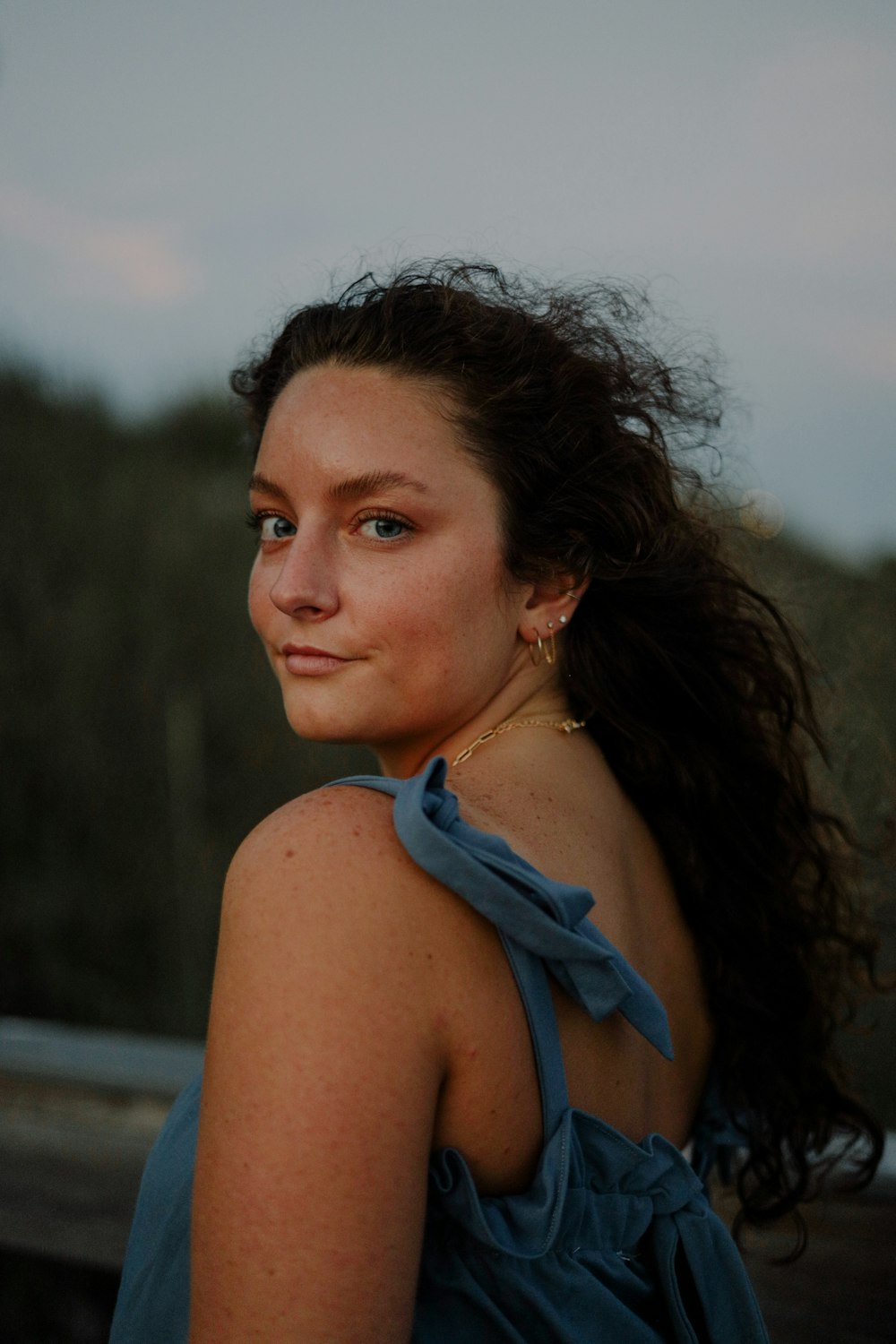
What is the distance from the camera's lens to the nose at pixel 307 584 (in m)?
1.43

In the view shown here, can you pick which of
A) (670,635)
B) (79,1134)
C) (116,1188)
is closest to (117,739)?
(79,1134)

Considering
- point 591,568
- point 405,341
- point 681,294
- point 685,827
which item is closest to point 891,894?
point 685,827

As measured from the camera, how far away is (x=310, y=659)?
146cm

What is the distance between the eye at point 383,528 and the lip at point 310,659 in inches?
6.5

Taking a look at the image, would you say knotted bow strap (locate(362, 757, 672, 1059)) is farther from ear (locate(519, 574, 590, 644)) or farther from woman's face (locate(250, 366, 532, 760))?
ear (locate(519, 574, 590, 644))

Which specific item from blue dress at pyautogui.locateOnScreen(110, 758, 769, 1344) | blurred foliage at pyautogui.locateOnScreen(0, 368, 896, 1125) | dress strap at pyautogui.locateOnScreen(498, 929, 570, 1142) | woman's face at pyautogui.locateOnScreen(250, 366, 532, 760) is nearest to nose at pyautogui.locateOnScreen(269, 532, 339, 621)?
woman's face at pyautogui.locateOnScreen(250, 366, 532, 760)

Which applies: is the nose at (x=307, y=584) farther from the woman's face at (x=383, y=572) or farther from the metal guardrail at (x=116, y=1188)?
the metal guardrail at (x=116, y=1188)

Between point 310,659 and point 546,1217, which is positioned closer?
point 546,1217

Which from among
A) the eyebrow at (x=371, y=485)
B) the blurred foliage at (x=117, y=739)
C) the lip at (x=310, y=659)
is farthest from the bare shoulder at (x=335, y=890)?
the blurred foliage at (x=117, y=739)

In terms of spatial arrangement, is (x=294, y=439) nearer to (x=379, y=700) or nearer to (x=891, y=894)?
(x=379, y=700)

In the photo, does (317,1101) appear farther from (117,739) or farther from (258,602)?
(117,739)

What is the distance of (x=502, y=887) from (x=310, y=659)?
539 millimetres

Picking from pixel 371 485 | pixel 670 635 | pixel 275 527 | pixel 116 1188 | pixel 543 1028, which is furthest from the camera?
pixel 116 1188

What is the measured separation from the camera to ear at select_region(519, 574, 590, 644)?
162cm
